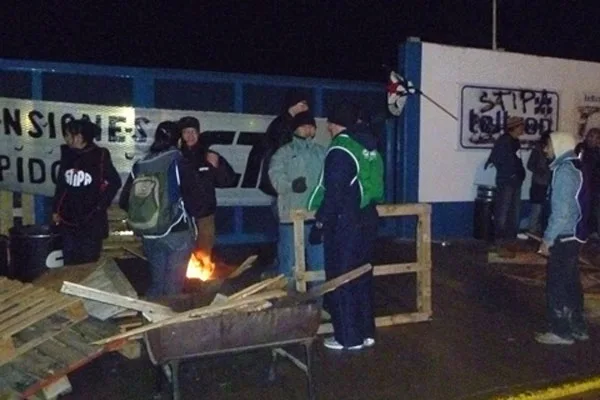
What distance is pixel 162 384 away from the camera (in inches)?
245

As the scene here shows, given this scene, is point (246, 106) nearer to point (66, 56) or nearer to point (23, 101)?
point (23, 101)

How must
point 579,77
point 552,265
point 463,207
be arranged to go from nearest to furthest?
point 552,265 → point 463,207 → point 579,77

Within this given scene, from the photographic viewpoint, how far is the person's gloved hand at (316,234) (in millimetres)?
6863

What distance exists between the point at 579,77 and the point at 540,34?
11.0m

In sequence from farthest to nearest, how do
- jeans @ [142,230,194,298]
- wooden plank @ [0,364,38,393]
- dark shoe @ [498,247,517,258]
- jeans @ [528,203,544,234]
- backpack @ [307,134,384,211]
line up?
jeans @ [528,203,544,234]
dark shoe @ [498,247,517,258]
jeans @ [142,230,194,298]
backpack @ [307,134,384,211]
wooden plank @ [0,364,38,393]

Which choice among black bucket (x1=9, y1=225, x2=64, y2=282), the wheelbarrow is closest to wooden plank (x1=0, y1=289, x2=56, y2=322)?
the wheelbarrow

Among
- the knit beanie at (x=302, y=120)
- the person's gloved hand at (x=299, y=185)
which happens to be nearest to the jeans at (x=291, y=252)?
the person's gloved hand at (x=299, y=185)

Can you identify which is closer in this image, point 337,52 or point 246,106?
point 246,106

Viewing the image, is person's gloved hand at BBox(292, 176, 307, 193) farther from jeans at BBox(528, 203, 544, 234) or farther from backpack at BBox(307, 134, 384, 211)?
jeans at BBox(528, 203, 544, 234)

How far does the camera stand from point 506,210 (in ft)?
40.5

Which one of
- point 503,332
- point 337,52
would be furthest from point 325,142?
point 337,52

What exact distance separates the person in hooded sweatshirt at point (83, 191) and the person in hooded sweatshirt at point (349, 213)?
75.6 inches

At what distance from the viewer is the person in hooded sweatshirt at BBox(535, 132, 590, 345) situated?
7.00m

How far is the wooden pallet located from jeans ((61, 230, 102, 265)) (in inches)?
56.9
